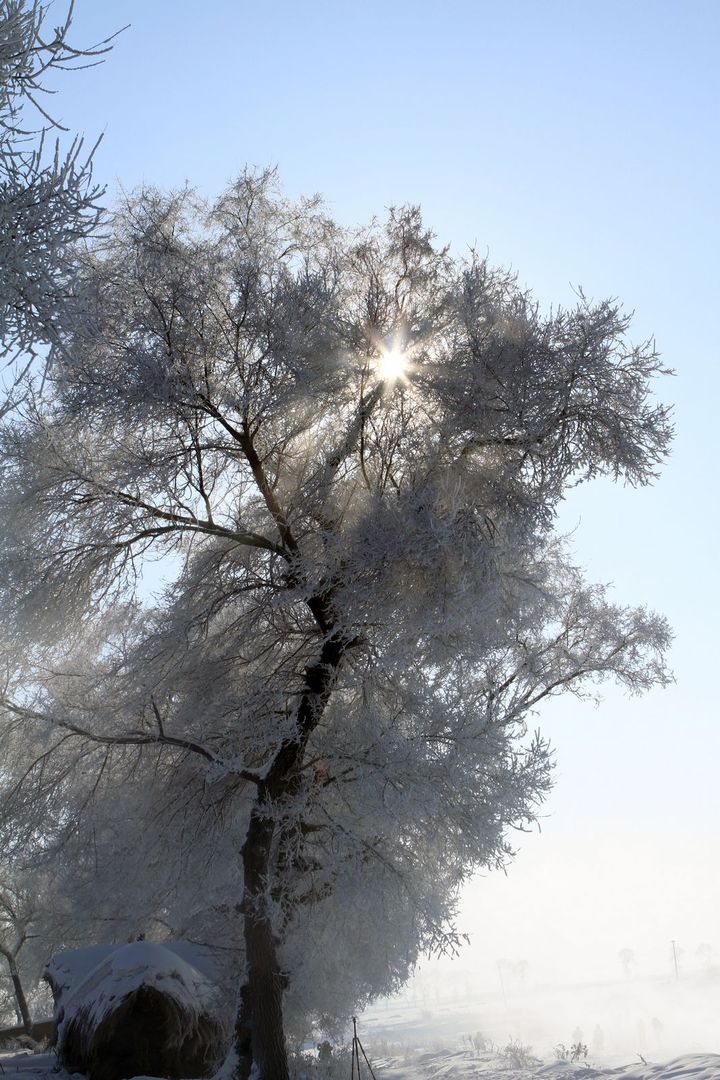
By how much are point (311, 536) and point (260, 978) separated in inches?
199

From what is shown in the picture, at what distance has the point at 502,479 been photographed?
10.8 metres

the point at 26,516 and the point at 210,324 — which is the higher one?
the point at 210,324

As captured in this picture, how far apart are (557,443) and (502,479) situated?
2.39ft

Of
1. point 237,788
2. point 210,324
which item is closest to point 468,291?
point 210,324

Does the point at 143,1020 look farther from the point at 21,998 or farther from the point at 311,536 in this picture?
the point at 21,998

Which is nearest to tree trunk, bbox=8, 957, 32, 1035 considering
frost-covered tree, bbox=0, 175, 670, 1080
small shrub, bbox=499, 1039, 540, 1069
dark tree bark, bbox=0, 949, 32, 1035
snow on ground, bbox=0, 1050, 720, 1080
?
dark tree bark, bbox=0, 949, 32, 1035

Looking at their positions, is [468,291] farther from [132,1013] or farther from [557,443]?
[132,1013]

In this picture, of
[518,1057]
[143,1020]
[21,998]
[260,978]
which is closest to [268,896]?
[260,978]

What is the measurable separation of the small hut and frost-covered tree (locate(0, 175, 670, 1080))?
4.97 feet

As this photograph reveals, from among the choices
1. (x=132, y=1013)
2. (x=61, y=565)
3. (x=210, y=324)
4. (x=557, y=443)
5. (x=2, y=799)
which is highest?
(x=210, y=324)

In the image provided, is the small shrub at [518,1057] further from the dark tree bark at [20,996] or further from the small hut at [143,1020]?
the dark tree bark at [20,996]

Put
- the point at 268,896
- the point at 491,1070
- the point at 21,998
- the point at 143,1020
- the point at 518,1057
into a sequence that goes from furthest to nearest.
A: the point at 21,998 < the point at 518,1057 < the point at 491,1070 < the point at 143,1020 < the point at 268,896

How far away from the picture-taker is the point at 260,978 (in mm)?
10711

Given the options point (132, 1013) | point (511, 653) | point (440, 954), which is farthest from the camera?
point (511, 653)
